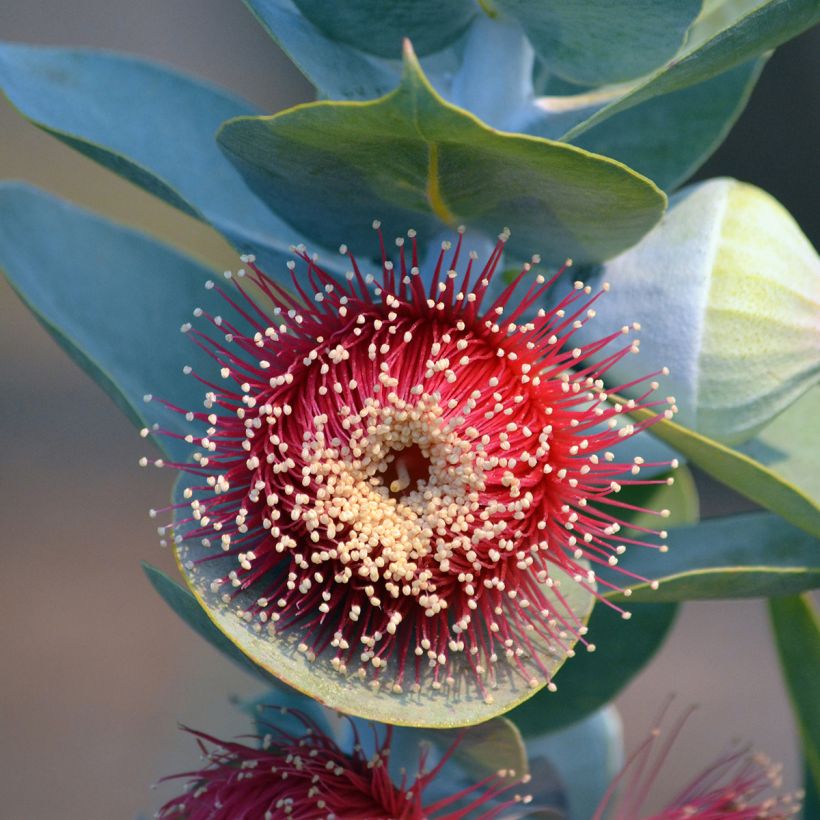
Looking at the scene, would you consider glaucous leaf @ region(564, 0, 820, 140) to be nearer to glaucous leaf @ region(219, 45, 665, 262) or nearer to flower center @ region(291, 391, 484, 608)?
glaucous leaf @ region(219, 45, 665, 262)

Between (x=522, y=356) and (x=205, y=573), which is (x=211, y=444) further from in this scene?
(x=522, y=356)

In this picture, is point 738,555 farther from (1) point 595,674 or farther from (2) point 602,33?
(2) point 602,33

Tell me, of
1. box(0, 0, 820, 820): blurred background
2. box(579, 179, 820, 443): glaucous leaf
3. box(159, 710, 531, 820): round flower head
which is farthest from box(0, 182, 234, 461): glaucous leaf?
box(0, 0, 820, 820): blurred background

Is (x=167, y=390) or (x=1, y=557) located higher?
(x=1, y=557)

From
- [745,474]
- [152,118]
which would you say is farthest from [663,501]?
[152,118]

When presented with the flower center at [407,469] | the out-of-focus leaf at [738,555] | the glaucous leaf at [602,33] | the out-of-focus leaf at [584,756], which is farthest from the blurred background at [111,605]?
the glaucous leaf at [602,33]

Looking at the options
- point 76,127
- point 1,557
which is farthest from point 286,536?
point 1,557
